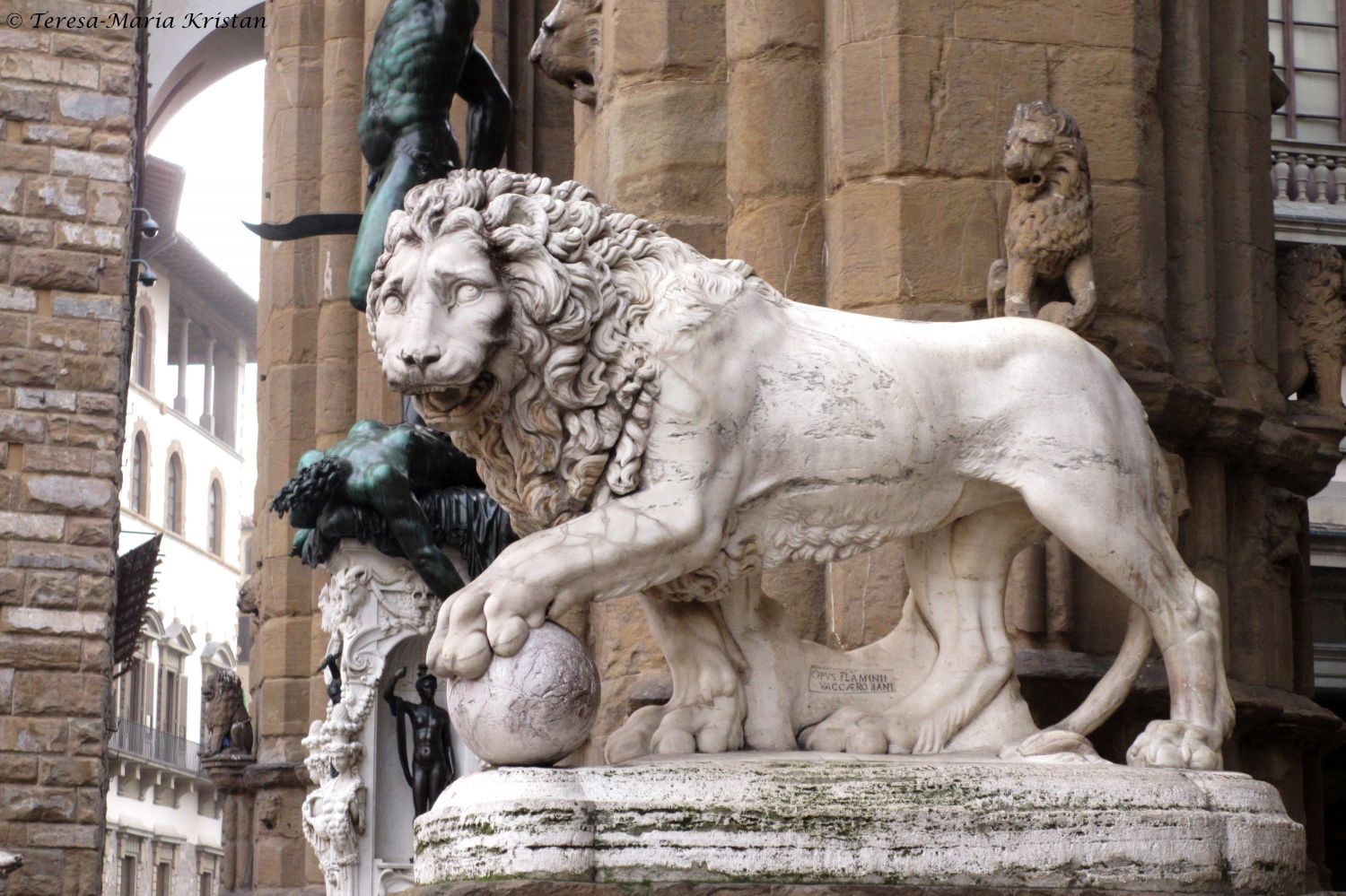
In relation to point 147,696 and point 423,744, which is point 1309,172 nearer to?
point 423,744

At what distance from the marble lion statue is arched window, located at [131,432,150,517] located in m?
49.4

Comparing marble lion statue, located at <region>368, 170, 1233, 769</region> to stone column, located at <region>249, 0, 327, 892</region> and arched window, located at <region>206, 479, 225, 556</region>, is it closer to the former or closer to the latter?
stone column, located at <region>249, 0, 327, 892</region>

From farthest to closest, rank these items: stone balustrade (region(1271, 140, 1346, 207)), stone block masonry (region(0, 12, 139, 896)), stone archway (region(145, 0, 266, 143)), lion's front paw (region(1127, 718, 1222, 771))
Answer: stone archway (region(145, 0, 266, 143)) < stone balustrade (region(1271, 140, 1346, 207)) < stone block masonry (region(0, 12, 139, 896)) < lion's front paw (region(1127, 718, 1222, 771))

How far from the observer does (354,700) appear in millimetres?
8352

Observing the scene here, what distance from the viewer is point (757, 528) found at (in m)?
4.66

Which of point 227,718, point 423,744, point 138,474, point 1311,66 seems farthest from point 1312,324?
point 138,474

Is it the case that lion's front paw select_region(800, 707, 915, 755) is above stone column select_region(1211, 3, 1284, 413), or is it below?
below

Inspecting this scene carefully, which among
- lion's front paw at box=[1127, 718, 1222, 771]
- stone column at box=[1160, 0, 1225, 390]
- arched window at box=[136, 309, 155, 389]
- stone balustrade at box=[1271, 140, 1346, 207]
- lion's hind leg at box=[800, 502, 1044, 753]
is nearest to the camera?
lion's front paw at box=[1127, 718, 1222, 771]

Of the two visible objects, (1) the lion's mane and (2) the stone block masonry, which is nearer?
(1) the lion's mane

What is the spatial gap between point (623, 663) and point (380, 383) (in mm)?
6058

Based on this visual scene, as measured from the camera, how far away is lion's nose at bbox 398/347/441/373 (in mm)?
4352

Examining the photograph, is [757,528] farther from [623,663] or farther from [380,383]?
[380,383]

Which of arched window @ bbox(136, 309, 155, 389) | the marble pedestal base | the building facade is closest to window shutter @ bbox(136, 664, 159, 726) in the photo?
the building facade

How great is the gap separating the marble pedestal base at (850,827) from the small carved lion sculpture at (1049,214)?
195 centimetres
